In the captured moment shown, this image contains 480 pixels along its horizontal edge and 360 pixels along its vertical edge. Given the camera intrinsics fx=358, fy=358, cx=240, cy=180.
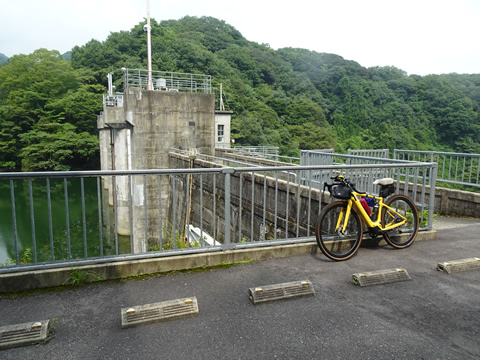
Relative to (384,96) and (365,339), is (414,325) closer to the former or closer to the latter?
(365,339)

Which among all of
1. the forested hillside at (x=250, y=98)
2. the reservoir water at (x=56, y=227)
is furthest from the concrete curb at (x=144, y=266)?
the forested hillside at (x=250, y=98)

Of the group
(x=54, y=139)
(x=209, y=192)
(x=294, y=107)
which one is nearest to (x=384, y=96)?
(x=294, y=107)

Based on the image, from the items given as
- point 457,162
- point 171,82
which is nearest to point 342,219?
point 457,162

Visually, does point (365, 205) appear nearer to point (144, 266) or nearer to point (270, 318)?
point (270, 318)

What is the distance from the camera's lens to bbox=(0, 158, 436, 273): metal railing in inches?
165

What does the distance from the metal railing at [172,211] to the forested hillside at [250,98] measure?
982 cm

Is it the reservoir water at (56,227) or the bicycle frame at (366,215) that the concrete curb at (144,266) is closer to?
the bicycle frame at (366,215)

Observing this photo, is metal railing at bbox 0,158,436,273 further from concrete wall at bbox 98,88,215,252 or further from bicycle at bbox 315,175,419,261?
bicycle at bbox 315,175,419,261

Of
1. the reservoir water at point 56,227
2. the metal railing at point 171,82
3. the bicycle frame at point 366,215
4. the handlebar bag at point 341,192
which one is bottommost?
the reservoir water at point 56,227

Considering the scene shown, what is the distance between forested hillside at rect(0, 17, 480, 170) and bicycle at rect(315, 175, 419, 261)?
44552 mm

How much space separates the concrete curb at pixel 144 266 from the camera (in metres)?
3.85

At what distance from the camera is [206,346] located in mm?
2875

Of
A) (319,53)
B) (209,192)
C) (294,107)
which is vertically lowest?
(209,192)

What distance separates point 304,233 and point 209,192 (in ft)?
21.0
